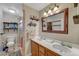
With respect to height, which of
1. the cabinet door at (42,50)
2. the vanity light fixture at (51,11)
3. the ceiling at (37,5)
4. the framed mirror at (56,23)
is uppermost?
the ceiling at (37,5)

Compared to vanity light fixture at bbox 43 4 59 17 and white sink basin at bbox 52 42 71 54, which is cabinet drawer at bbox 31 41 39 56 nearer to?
white sink basin at bbox 52 42 71 54

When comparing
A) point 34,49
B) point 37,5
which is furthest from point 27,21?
point 34,49

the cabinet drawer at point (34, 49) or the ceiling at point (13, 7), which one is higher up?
the ceiling at point (13, 7)

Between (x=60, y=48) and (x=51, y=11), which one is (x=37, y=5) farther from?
(x=60, y=48)

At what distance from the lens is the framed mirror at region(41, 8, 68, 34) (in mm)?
1272

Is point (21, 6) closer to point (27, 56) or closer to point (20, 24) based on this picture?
point (20, 24)

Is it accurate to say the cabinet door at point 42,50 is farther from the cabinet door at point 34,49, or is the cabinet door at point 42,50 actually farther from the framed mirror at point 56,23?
the framed mirror at point 56,23

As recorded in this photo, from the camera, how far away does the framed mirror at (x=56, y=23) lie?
1272 mm

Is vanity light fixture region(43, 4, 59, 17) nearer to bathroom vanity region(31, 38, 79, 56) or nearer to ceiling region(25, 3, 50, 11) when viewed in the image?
ceiling region(25, 3, 50, 11)

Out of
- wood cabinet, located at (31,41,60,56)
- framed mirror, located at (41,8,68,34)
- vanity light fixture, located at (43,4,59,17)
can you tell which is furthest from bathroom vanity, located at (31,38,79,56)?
vanity light fixture, located at (43,4,59,17)

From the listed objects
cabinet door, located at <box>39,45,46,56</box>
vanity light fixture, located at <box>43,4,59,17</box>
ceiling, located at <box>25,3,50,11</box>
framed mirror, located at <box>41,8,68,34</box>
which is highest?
ceiling, located at <box>25,3,50,11</box>

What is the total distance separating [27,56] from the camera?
132 centimetres

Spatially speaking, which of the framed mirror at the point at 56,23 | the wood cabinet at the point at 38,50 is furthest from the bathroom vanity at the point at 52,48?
the framed mirror at the point at 56,23

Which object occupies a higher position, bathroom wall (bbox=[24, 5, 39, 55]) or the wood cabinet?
bathroom wall (bbox=[24, 5, 39, 55])
